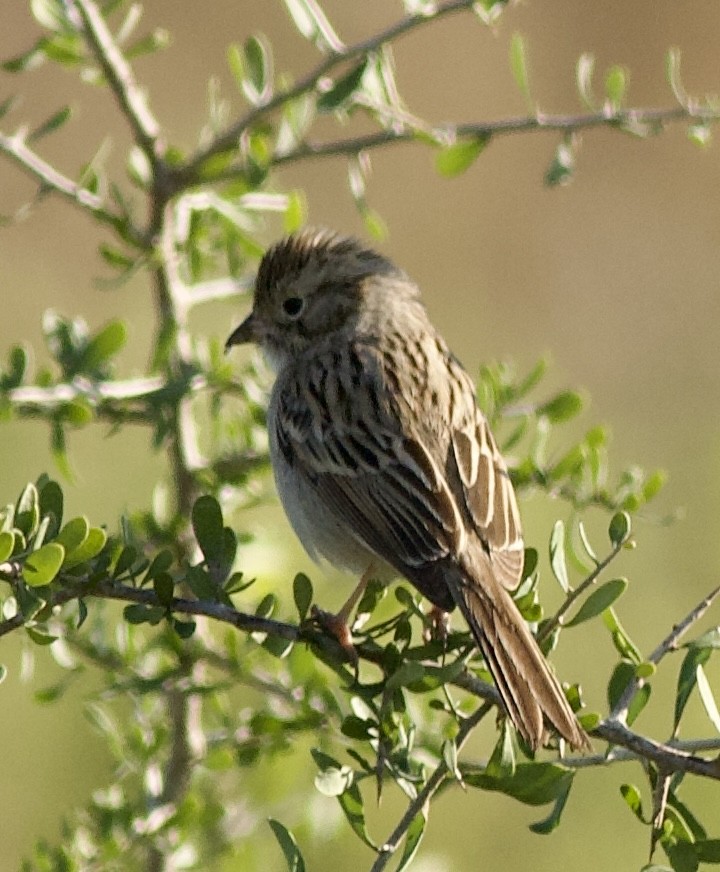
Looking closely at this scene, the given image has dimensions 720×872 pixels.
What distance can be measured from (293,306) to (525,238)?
7.31 metres

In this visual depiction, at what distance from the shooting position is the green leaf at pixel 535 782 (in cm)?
240

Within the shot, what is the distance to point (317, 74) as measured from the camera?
3.18m

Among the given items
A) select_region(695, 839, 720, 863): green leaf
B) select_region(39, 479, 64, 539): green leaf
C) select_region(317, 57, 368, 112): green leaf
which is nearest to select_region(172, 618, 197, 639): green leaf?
select_region(39, 479, 64, 539): green leaf

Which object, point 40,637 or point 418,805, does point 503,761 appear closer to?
point 418,805

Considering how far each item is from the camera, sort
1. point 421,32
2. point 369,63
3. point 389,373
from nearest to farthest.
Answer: point 369,63
point 389,373
point 421,32

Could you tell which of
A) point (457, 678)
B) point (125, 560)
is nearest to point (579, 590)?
point (457, 678)

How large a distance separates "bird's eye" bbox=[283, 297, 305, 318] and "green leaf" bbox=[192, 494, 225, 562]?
6.87ft

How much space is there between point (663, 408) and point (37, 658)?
5039 mm

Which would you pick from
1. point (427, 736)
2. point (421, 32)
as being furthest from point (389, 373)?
point (421, 32)

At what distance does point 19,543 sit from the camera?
230 cm

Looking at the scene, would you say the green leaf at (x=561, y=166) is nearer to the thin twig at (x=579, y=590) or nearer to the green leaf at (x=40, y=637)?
the thin twig at (x=579, y=590)

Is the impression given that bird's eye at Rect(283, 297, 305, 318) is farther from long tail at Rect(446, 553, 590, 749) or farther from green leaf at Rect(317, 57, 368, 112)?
green leaf at Rect(317, 57, 368, 112)

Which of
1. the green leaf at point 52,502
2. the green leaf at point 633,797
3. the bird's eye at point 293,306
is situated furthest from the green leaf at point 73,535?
the bird's eye at point 293,306

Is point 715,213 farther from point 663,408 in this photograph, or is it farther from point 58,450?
point 58,450
